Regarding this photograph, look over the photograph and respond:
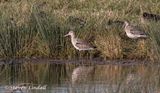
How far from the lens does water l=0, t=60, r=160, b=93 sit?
41.7 ft

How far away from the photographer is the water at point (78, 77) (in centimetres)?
1271

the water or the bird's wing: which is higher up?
the bird's wing

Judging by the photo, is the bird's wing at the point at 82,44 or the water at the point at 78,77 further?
the bird's wing at the point at 82,44

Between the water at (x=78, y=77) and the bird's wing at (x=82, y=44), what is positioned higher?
the bird's wing at (x=82, y=44)

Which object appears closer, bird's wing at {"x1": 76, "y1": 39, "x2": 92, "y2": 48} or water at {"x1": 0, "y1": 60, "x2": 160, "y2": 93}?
water at {"x1": 0, "y1": 60, "x2": 160, "y2": 93}

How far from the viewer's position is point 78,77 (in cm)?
1396

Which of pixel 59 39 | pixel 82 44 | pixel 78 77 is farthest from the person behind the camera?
pixel 59 39

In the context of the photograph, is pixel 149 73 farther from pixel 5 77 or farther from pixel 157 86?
pixel 5 77

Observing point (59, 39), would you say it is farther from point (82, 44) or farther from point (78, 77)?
point (78, 77)

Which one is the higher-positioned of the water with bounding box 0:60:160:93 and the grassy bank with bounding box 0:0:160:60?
the grassy bank with bounding box 0:0:160:60

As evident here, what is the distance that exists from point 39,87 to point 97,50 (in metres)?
3.60

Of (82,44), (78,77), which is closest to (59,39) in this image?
(82,44)

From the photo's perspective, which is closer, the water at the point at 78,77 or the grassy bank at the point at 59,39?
the water at the point at 78,77

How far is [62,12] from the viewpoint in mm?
20031
